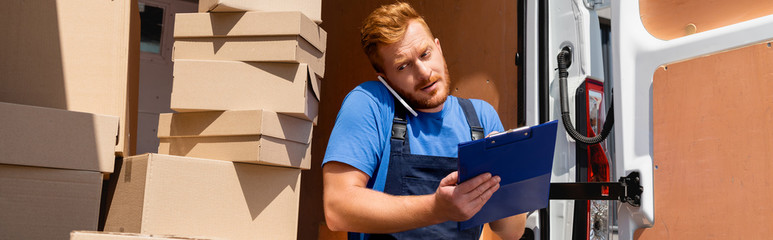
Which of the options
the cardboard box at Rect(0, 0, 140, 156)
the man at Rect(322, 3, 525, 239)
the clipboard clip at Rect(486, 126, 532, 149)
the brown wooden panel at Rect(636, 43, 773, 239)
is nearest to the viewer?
the clipboard clip at Rect(486, 126, 532, 149)

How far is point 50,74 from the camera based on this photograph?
228 cm

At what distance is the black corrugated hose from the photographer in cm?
191

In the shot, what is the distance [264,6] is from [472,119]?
42.2 inches

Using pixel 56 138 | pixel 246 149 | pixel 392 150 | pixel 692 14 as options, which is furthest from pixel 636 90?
pixel 56 138

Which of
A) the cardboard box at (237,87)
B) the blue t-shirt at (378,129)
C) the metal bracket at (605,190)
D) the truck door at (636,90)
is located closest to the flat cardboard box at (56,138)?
the cardboard box at (237,87)

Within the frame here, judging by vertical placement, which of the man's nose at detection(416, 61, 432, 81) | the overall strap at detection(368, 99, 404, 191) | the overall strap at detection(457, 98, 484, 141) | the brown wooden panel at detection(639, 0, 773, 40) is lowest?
the overall strap at detection(368, 99, 404, 191)

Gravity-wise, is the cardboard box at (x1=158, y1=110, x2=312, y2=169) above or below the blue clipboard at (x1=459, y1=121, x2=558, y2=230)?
above

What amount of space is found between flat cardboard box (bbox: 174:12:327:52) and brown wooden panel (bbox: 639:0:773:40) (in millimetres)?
1293

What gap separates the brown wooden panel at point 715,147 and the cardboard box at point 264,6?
1.46 meters

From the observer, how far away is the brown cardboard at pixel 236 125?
2.40 m

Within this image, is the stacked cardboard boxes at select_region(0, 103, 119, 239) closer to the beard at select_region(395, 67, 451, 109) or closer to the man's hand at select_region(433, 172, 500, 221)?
the beard at select_region(395, 67, 451, 109)

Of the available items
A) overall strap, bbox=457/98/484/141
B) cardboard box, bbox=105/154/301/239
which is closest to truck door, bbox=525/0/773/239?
overall strap, bbox=457/98/484/141

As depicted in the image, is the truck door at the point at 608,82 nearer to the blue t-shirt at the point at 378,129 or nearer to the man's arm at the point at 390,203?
the blue t-shirt at the point at 378,129

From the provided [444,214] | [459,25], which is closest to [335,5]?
[459,25]
